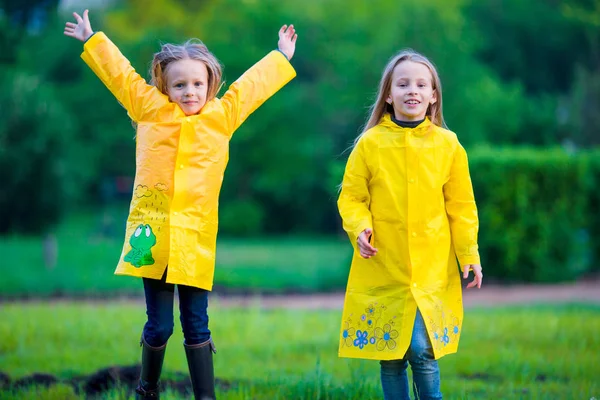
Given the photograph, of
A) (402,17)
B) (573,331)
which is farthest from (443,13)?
(573,331)

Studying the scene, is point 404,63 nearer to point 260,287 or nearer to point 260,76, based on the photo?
point 260,76

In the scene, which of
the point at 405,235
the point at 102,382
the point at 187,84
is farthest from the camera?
the point at 102,382

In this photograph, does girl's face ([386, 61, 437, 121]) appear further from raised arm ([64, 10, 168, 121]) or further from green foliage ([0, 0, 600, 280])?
green foliage ([0, 0, 600, 280])

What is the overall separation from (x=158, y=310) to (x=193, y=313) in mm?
162

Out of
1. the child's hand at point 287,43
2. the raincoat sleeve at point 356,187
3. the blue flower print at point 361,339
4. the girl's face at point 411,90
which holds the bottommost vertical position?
the blue flower print at point 361,339

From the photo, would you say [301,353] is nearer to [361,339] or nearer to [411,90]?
[361,339]

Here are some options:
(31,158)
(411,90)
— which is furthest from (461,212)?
(31,158)

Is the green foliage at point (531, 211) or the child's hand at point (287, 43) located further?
the green foliage at point (531, 211)

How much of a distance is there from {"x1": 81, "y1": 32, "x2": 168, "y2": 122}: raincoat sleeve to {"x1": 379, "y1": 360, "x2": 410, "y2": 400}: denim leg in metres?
1.60

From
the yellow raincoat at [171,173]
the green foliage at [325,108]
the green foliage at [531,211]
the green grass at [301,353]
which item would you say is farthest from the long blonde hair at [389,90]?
the green foliage at [531,211]

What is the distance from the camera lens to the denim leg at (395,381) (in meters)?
3.52

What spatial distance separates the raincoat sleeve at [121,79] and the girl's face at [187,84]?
0.07 m

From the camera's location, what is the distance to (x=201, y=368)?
143 inches

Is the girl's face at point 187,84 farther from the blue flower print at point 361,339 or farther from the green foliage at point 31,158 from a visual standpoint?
the green foliage at point 31,158
